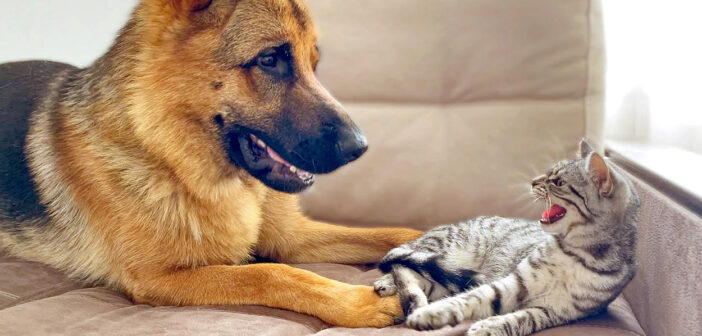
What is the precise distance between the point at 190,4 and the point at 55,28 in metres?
0.76

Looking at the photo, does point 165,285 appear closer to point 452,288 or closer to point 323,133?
point 323,133

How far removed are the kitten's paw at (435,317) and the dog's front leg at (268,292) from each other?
51mm

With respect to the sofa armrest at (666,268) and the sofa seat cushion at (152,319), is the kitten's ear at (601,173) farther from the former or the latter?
the sofa seat cushion at (152,319)

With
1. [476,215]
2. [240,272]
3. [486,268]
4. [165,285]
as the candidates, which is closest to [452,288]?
[486,268]

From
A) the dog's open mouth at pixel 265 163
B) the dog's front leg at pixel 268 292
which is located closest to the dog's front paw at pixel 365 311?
the dog's front leg at pixel 268 292

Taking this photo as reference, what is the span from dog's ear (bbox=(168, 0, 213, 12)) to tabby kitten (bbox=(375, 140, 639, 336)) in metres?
0.66

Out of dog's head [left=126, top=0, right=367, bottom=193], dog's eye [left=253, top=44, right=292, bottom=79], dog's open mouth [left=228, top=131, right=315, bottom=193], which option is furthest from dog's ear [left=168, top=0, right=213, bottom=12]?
dog's open mouth [left=228, top=131, right=315, bottom=193]

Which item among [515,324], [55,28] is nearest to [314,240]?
[515,324]

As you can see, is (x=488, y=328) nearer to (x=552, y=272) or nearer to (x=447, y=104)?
(x=552, y=272)

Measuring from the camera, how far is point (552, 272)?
104cm

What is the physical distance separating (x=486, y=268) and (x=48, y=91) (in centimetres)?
117

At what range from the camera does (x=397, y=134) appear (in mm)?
1482

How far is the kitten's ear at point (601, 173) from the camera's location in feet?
3.22

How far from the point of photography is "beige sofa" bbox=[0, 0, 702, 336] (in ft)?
4.51
